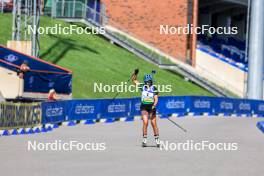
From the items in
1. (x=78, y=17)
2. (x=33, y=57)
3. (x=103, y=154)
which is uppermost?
(x=78, y=17)

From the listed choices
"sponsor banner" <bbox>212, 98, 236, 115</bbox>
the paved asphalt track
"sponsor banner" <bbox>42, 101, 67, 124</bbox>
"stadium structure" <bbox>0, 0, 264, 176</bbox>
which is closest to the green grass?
"stadium structure" <bbox>0, 0, 264, 176</bbox>

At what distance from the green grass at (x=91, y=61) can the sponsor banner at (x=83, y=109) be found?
27.0 ft

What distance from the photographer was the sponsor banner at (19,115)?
76.2 feet

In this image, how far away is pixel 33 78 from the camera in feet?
116

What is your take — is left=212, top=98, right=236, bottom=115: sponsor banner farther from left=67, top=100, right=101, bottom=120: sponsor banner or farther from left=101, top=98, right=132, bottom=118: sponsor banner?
left=67, top=100, right=101, bottom=120: sponsor banner

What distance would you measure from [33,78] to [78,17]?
2138cm

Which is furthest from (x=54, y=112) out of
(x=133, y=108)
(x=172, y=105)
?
(x=172, y=105)

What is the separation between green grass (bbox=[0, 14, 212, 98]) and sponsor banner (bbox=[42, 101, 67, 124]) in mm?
11521

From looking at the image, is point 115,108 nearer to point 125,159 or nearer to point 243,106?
point 243,106

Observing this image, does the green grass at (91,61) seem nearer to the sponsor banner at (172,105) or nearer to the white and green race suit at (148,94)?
the sponsor banner at (172,105)

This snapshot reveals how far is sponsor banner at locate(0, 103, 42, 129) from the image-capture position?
76.2 ft

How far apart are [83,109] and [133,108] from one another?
553cm

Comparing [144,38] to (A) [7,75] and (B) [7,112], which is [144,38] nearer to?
(A) [7,75]

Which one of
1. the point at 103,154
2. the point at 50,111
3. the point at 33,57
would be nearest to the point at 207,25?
the point at 33,57
